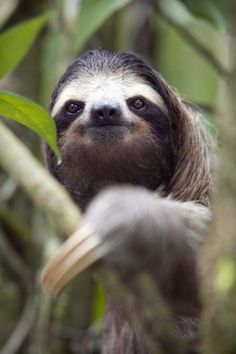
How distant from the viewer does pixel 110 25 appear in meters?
5.30

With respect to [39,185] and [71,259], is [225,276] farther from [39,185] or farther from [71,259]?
[39,185]

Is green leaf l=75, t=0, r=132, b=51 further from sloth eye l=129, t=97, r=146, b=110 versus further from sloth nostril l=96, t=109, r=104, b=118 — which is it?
sloth nostril l=96, t=109, r=104, b=118

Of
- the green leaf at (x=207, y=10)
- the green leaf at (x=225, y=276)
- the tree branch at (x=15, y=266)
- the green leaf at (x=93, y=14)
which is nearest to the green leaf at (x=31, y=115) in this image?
the green leaf at (x=225, y=276)

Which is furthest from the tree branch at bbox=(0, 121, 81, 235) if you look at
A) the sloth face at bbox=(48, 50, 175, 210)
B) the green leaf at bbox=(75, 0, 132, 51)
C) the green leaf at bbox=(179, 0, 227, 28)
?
the green leaf at bbox=(179, 0, 227, 28)

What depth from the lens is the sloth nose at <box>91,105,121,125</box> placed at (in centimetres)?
318

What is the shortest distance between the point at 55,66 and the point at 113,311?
156 cm

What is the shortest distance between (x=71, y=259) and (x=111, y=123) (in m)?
1.36

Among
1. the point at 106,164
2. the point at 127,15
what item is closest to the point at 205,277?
the point at 106,164

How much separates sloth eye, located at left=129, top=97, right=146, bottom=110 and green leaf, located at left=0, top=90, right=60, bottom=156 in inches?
33.7

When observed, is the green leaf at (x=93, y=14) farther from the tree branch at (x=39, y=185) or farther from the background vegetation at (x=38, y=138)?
the tree branch at (x=39, y=185)

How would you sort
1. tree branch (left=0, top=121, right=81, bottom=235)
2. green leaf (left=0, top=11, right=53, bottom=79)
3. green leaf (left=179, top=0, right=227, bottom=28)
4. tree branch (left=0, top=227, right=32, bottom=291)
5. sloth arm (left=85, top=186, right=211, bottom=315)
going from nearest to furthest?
1. sloth arm (left=85, top=186, right=211, bottom=315)
2. tree branch (left=0, top=121, right=81, bottom=235)
3. green leaf (left=0, top=11, right=53, bottom=79)
4. green leaf (left=179, top=0, right=227, bottom=28)
5. tree branch (left=0, top=227, right=32, bottom=291)

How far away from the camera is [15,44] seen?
3.61 meters

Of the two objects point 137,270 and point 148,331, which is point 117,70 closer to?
point 137,270

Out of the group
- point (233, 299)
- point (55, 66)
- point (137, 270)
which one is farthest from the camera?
point (55, 66)
